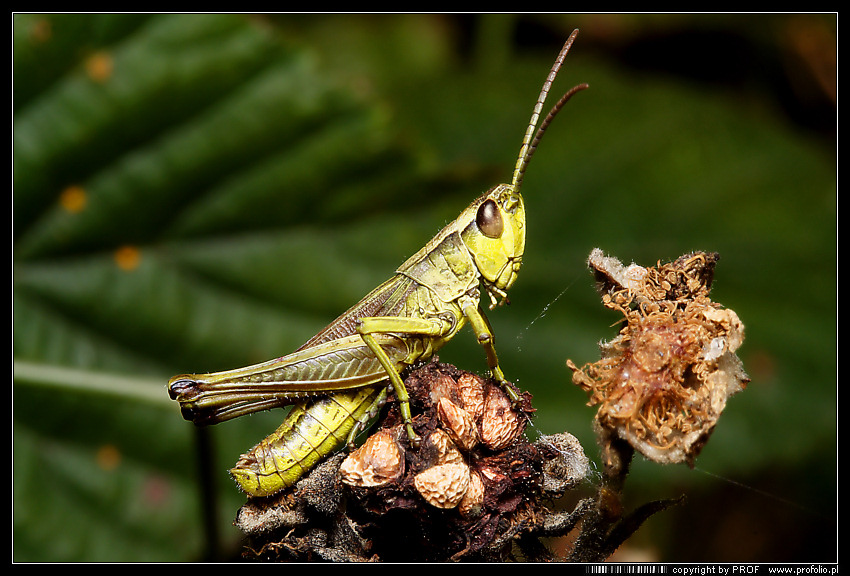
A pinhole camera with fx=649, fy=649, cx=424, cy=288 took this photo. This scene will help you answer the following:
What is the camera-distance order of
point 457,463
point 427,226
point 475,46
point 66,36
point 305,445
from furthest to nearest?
1. point 475,46
2. point 427,226
3. point 66,36
4. point 305,445
5. point 457,463

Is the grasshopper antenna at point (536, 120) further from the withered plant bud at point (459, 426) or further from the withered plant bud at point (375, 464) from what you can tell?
the withered plant bud at point (375, 464)

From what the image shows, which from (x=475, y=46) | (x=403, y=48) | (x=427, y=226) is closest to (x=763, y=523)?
(x=427, y=226)

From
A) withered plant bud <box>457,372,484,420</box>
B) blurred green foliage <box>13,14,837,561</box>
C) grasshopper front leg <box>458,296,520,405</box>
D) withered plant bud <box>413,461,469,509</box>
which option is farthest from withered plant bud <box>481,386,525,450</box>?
blurred green foliage <box>13,14,837,561</box>

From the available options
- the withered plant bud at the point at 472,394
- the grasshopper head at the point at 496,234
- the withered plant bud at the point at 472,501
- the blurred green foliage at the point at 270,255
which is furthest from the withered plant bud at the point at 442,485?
the blurred green foliage at the point at 270,255

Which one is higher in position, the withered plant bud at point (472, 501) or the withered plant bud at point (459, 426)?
the withered plant bud at point (459, 426)

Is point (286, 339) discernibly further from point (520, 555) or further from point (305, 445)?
point (520, 555)

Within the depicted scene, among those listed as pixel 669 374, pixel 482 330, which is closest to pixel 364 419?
pixel 482 330

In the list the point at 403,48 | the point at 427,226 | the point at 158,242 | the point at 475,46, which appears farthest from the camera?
the point at 403,48
